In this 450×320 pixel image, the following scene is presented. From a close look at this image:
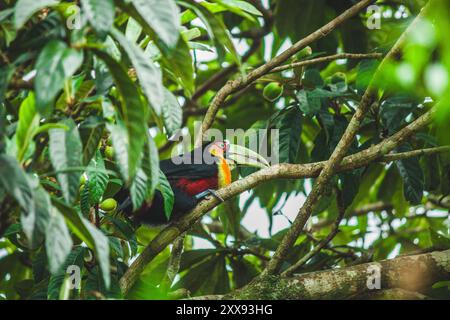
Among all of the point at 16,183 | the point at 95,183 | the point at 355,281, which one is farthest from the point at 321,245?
the point at 16,183

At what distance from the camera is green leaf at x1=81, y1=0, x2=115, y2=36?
1808 mm

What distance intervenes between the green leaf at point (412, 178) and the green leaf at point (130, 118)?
7.11 ft

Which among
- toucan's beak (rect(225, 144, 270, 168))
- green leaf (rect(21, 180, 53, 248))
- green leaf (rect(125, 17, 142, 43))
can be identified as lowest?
green leaf (rect(21, 180, 53, 248))

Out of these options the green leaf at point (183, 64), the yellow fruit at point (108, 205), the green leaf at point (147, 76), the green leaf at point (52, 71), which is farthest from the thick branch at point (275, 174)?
the green leaf at point (52, 71)

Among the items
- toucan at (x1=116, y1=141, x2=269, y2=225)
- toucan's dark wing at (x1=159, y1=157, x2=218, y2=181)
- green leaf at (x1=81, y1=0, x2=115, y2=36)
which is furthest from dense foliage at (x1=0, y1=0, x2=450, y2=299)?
toucan's dark wing at (x1=159, y1=157, x2=218, y2=181)

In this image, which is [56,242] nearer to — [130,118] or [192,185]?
[130,118]

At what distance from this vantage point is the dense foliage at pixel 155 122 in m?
1.83

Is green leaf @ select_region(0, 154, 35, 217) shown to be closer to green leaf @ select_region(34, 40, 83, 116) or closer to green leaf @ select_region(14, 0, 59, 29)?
green leaf @ select_region(34, 40, 83, 116)

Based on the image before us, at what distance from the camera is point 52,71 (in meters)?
1.77

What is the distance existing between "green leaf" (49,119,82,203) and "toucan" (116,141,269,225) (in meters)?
1.47

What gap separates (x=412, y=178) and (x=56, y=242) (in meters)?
2.43

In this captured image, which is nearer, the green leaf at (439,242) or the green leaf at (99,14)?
the green leaf at (99,14)

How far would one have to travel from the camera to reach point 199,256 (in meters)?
4.14

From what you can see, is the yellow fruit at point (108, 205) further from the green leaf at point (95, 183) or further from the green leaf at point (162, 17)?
the green leaf at point (162, 17)
